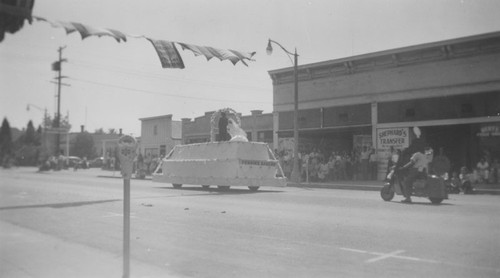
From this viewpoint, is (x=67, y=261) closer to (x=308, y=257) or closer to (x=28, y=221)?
(x=308, y=257)

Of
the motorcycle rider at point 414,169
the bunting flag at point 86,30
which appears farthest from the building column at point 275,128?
the bunting flag at point 86,30

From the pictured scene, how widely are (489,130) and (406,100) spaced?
15.2 ft

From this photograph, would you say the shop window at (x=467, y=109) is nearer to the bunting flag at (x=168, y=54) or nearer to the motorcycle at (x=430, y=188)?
the motorcycle at (x=430, y=188)

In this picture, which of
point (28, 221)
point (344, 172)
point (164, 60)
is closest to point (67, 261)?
point (164, 60)

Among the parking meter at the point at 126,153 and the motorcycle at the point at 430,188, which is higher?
the parking meter at the point at 126,153

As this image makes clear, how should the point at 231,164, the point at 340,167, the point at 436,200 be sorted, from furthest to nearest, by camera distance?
the point at 340,167 → the point at 231,164 → the point at 436,200

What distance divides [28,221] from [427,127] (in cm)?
2040

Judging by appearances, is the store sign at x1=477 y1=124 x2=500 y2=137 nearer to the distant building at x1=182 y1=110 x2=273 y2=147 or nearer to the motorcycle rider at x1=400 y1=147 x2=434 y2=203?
the motorcycle rider at x1=400 y1=147 x2=434 y2=203

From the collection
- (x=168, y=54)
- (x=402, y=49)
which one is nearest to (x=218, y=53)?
(x=168, y=54)

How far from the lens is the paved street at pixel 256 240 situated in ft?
20.2

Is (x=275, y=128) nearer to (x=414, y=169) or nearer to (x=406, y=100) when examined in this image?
(x=406, y=100)

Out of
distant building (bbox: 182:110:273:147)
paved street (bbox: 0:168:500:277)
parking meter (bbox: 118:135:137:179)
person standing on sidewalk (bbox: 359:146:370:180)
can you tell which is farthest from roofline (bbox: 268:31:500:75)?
parking meter (bbox: 118:135:137:179)

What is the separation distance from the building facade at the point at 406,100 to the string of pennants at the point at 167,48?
19.4m

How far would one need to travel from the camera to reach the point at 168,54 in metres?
6.14
